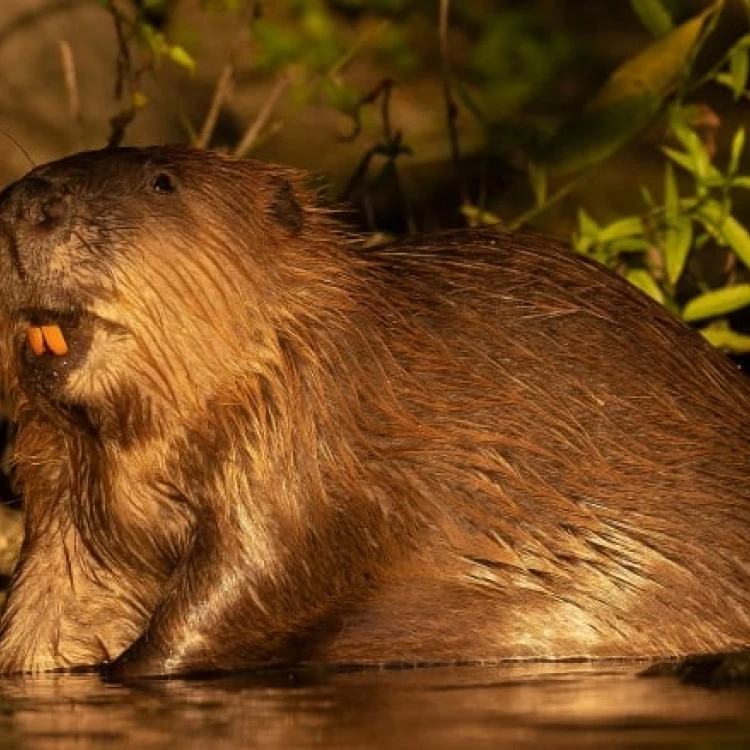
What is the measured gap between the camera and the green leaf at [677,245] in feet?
22.1

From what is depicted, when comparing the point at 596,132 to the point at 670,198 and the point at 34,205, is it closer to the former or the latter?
→ the point at 670,198

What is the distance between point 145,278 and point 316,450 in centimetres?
42

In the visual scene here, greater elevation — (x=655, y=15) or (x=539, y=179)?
(x=655, y=15)

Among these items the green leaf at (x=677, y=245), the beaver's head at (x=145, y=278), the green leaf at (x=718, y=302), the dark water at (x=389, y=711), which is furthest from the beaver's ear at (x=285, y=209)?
the green leaf at (x=677, y=245)

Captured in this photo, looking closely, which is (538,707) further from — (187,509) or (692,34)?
(692,34)

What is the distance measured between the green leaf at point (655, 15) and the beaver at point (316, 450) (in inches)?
50.9

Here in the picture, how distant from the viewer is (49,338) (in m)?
5.06

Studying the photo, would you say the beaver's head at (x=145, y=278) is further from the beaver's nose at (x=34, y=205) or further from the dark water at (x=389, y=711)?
the dark water at (x=389, y=711)

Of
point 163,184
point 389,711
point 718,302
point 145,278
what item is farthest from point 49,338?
point 718,302

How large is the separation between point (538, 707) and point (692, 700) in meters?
0.24

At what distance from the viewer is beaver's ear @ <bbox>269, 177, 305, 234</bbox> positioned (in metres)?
5.36

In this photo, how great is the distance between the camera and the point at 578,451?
5.37 metres

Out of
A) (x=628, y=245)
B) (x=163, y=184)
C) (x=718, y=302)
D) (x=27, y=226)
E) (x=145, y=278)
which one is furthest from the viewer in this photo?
(x=628, y=245)

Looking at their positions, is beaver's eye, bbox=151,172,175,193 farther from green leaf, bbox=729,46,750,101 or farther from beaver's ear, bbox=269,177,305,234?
green leaf, bbox=729,46,750,101
